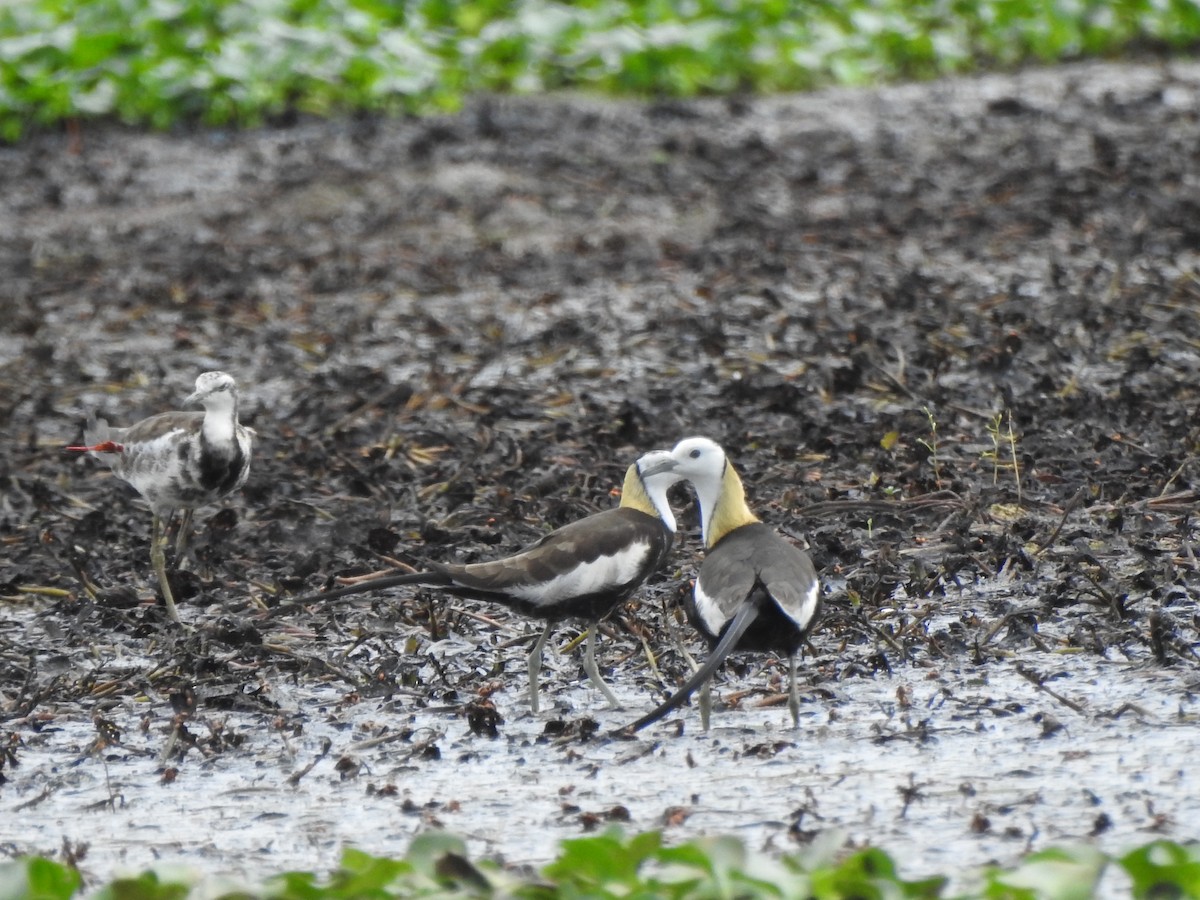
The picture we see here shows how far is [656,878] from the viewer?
3.73 meters

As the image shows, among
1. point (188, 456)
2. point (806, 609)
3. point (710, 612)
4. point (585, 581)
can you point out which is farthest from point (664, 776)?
point (188, 456)

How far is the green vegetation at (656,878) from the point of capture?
142 inches

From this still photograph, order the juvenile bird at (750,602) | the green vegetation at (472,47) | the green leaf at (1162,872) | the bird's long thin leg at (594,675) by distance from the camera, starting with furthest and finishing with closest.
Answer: the green vegetation at (472,47) → the bird's long thin leg at (594,675) → the juvenile bird at (750,602) → the green leaf at (1162,872)

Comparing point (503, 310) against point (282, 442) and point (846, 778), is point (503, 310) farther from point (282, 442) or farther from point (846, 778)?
point (846, 778)

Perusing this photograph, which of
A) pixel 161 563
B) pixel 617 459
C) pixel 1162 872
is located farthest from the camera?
pixel 617 459

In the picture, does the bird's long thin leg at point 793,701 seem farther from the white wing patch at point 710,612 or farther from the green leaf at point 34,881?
the green leaf at point 34,881

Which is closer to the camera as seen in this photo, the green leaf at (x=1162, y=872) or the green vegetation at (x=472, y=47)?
the green leaf at (x=1162, y=872)

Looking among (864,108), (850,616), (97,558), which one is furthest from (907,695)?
(864,108)

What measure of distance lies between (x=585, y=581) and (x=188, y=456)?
186cm

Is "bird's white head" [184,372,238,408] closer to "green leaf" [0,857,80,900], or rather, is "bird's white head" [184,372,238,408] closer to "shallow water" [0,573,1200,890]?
"shallow water" [0,573,1200,890]

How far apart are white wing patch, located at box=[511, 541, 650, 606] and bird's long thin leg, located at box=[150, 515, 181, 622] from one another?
1688 mm

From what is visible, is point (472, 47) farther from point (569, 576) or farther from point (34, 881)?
point (34, 881)

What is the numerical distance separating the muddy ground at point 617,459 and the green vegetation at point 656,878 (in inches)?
20.1

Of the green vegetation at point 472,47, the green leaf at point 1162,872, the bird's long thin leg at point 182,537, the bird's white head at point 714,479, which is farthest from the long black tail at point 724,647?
the green vegetation at point 472,47
